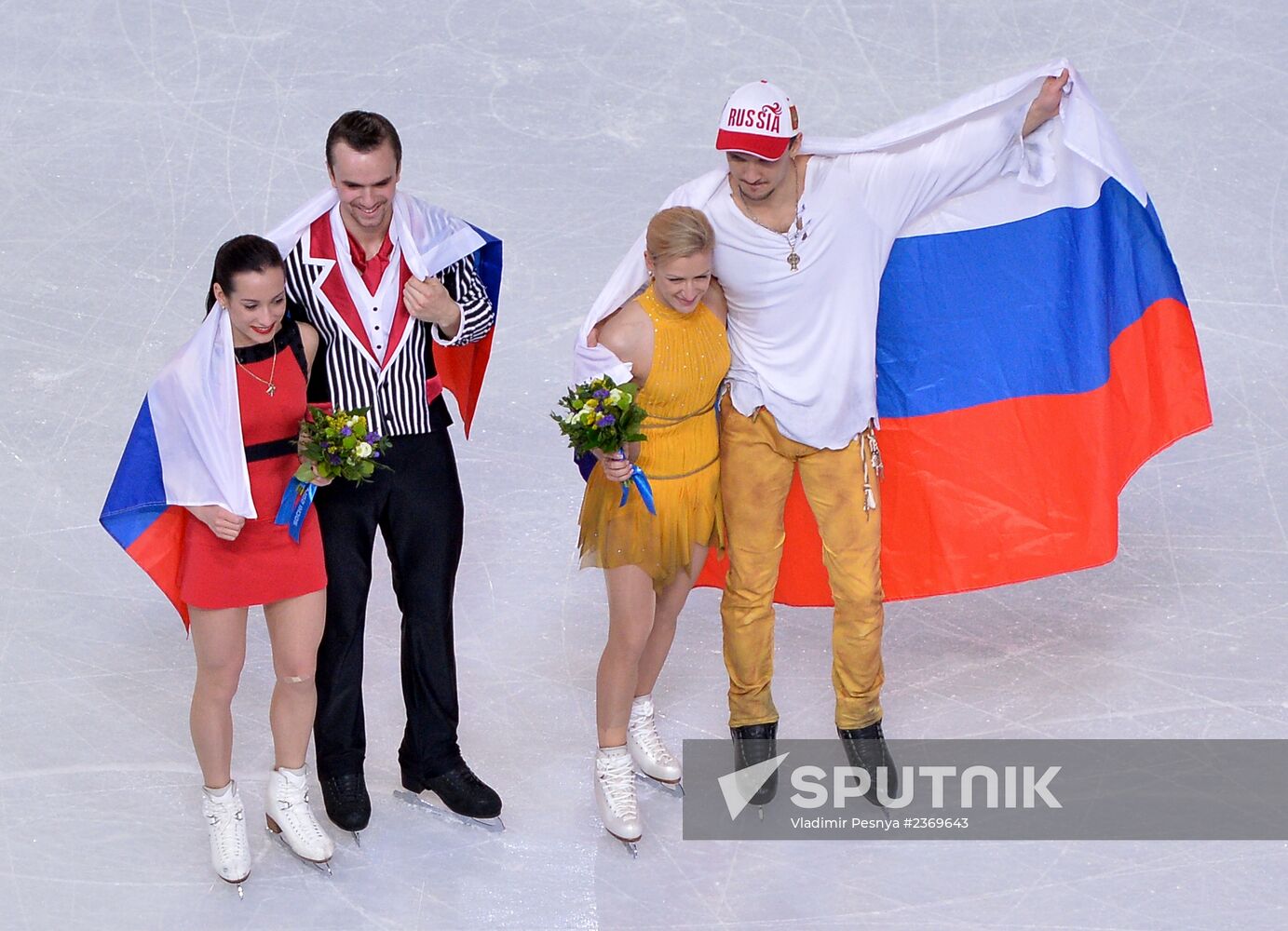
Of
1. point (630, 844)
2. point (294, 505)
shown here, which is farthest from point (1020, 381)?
point (294, 505)

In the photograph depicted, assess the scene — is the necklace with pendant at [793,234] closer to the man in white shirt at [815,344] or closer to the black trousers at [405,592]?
the man in white shirt at [815,344]

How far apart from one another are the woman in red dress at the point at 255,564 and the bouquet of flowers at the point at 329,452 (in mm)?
50

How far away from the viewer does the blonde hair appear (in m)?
5.11

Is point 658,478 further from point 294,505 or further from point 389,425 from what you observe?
point 294,505

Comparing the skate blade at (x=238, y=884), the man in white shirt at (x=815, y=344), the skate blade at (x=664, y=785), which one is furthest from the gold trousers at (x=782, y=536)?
the skate blade at (x=238, y=884)

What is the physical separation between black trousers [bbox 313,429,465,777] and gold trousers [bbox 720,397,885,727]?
83cm

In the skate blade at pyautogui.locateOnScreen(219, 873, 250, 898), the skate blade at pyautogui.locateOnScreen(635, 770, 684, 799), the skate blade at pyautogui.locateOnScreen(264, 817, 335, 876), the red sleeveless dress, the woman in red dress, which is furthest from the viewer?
the skate blade at pyautogui.locateOnScreen(635, 770, 684, 799)

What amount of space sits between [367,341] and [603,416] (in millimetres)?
710

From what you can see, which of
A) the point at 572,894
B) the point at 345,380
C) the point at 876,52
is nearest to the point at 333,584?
the point at 345,380

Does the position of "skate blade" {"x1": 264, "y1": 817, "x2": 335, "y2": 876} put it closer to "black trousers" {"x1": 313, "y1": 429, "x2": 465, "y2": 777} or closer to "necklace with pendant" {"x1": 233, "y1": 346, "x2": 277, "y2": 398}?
"black trousers" {"x1": 313, "y1": 429, "x2": 465, "y2": 777}

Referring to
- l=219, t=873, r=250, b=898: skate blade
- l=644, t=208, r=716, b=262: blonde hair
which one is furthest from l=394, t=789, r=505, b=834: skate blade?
l=644, t=208, r=716, b=262: blonde hair

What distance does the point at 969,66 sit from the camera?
32.5ft

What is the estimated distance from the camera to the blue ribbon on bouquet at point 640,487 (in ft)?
17.5

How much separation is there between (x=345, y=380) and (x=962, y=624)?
2565mm
